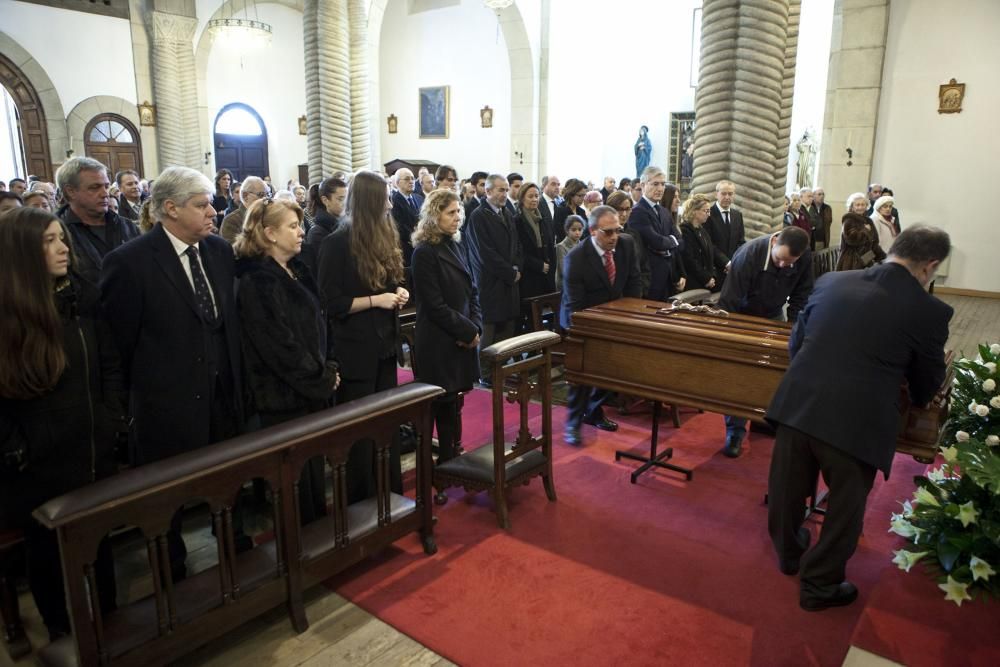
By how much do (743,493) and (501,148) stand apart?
1222cm

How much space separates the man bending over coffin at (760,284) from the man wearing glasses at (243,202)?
3.22 metres

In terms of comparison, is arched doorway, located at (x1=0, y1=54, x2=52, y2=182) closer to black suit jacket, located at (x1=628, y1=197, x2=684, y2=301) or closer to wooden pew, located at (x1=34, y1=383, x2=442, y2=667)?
black suit jacket, located at (x1=628, y1=197, x2=684, y2=301)

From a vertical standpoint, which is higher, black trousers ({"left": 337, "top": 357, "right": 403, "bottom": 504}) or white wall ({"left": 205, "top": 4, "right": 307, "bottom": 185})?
white wall ({"left": 205, "top": 4, "right": 307, "bottom": 185})

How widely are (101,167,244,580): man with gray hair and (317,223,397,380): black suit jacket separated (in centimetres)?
59

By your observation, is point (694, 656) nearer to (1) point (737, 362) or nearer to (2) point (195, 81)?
(1) point (737, 362)

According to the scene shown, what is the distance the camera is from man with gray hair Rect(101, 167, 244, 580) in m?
2.52

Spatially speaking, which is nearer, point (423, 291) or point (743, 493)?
point (423, 291)

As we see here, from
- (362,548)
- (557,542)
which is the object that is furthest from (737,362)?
(362,548)

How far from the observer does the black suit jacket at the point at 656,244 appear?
5367 mm

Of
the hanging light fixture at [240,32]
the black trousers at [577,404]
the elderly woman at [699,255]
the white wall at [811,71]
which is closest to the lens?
the black trousers at [577,404]

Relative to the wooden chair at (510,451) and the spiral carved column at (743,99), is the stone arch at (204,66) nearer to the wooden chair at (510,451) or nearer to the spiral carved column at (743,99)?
the spiral carved column at (743,99)

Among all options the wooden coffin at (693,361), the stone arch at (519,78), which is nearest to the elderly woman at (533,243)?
the wooden coffin at (693,361)

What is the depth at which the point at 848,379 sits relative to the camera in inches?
98.0

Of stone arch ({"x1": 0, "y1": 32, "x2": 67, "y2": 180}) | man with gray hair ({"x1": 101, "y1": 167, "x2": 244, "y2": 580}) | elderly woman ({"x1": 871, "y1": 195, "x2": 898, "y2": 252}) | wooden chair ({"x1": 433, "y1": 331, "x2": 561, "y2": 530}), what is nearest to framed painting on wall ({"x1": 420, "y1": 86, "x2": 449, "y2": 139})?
stone arch ({"x1": 0, "y1": 32, "x2": 67, "y2": 180})
